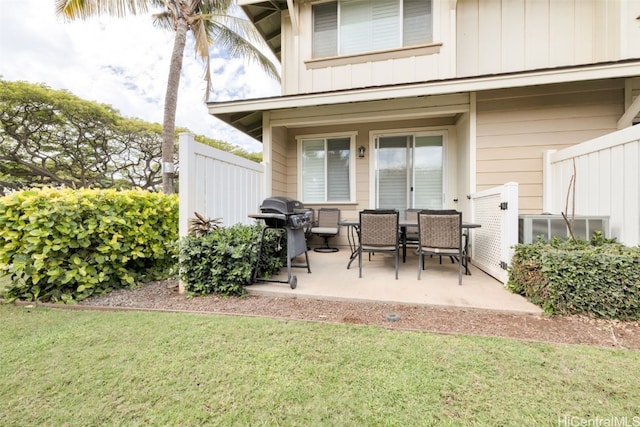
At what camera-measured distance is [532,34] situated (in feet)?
16.0

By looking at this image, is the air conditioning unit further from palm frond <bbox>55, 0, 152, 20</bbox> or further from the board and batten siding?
palm frond <bbox>55, 0, 152, 20</bbox>

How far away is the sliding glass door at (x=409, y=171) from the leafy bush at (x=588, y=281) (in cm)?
315

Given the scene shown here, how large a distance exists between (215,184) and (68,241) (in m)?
1.69

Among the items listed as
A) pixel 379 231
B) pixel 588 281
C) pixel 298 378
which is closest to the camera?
pixel 298 378

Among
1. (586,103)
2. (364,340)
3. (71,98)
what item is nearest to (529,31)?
(586,103)

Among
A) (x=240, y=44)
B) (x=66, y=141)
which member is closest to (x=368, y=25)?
(x=240, y=44)

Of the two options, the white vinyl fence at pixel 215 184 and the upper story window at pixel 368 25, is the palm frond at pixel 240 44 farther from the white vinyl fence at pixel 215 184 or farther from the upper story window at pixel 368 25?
the white vinyl fence at pixel 215 184

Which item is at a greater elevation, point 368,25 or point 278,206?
point 368,25

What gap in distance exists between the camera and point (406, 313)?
2525 mm

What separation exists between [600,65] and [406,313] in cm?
439

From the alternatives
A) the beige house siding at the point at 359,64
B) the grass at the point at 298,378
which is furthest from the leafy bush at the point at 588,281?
the beige house siding at the point at 359,64

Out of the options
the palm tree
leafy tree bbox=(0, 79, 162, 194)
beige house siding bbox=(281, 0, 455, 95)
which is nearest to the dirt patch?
the palm tree

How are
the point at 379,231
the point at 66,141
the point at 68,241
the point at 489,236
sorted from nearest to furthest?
1. the point at 68,241
2. the point at 379,231
3. the point at 489,236
4. the point at 66,141

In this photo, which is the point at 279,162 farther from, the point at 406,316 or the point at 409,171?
the point at 406,316
